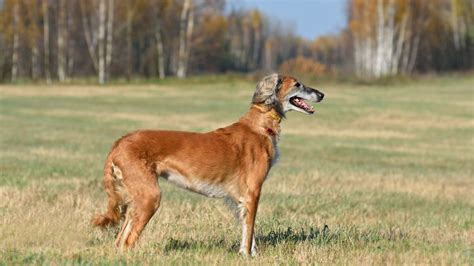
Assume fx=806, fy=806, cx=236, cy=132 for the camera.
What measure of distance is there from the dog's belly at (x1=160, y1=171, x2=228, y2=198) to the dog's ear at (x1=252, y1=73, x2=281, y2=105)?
1075 mm

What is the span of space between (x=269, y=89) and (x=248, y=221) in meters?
1.43

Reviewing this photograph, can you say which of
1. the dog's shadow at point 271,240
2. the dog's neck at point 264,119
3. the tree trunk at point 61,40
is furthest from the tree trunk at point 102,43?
the dog's neck at point 264,119

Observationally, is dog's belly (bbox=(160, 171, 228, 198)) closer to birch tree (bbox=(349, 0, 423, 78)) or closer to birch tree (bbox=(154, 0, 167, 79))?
birch tree (bbox=(154, 0, 167, 79))

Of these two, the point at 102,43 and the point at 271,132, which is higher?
the point at 271,132

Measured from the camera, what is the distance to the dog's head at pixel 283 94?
860 centimetres

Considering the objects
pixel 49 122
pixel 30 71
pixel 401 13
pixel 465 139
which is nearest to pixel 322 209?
pixel 465 139

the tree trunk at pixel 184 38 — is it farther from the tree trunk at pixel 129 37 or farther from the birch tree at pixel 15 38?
the birch tree at pixel 15 38

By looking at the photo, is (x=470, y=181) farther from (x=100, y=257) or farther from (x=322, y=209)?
(x=100, y=257)

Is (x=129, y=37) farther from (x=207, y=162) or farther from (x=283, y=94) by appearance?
(x=207, y=162)

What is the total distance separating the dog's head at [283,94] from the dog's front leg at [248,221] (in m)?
1.02

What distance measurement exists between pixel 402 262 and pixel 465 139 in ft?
91.1

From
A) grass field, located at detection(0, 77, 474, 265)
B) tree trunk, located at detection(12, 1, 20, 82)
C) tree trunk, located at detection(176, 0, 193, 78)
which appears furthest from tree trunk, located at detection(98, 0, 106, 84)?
grass field, located at detection(0, 77, 474, 265)

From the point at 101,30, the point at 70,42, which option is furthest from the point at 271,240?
the point at 70,42

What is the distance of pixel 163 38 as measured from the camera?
282ft
